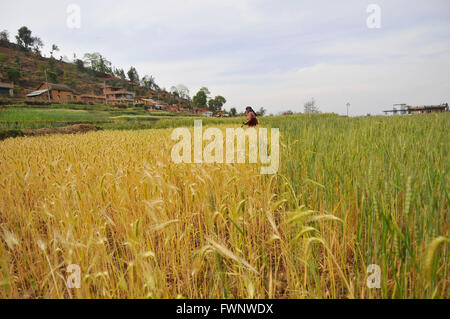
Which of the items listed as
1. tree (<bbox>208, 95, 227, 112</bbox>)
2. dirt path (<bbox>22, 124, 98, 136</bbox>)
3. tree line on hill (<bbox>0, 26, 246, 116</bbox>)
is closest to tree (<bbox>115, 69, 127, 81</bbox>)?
tree line on hill (<bbox>0, 26, 246, 116</bbox>)

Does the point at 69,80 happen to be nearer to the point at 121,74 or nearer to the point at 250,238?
the point at 121,74

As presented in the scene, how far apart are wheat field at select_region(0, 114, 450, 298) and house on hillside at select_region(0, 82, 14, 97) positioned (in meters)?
65.3

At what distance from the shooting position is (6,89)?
48.0m

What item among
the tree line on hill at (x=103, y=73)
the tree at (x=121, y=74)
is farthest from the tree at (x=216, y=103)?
the tree at (x=121, y=74)

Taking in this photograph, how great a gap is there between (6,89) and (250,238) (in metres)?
70.5

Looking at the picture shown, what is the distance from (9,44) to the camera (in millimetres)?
82188

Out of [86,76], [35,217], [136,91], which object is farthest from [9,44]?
[35,217]

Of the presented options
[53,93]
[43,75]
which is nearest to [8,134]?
[53,93]

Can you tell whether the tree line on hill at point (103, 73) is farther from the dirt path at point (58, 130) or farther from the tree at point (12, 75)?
the dirt path at point (58, 130)

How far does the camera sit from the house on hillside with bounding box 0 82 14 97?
4642cm

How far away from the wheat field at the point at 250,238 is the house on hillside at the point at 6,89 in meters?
65.3

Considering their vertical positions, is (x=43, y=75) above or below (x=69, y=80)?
below
